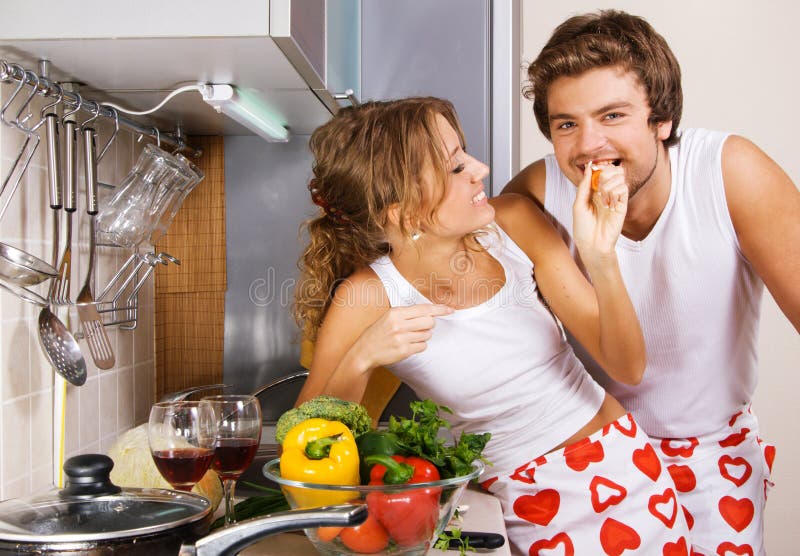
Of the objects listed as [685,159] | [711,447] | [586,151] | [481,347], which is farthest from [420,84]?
[711,447]

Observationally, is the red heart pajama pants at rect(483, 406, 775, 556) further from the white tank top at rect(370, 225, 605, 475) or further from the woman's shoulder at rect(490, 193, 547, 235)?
the woman's shoulder at rect(490, 193, 547, 235)

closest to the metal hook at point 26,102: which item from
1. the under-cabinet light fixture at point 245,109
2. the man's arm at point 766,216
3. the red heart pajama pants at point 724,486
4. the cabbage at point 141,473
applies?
the under-cabinet light fixture at point 245,109

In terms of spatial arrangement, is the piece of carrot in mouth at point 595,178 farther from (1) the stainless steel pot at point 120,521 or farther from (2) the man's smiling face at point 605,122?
(1) the stainless steel pot at point 120,521

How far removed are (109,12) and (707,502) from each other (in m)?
1.40

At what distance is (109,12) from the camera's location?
43.3 inches

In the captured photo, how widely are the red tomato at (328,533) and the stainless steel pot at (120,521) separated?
0.15 meters

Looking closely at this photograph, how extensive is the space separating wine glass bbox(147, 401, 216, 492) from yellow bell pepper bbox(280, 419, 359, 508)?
10 centimetres

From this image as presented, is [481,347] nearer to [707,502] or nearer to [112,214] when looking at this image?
[707,502]

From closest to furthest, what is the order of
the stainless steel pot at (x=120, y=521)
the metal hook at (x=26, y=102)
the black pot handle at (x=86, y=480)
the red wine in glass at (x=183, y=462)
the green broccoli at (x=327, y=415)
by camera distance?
the stainless steel pot at (x=120, y=521)
the black pot handle at (x=86, y=480)
the red wine in glass at (x=183, y=462)
the green broccoli at (x=327, y=415)
the metal hook at (x=26, y=102)

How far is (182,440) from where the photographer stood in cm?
95

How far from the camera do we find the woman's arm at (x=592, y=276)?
138 centimetres

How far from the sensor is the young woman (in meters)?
1.37

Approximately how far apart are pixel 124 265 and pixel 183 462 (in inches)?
28.5

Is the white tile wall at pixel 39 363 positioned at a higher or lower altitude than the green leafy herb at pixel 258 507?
higher
